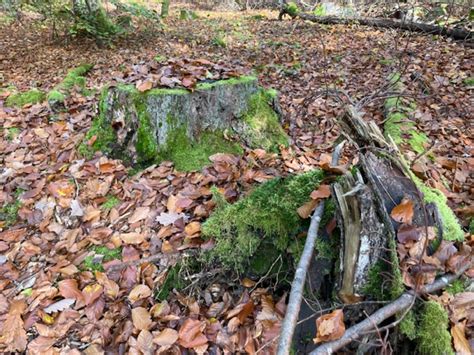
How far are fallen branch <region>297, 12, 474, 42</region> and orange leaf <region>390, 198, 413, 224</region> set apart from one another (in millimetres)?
6063

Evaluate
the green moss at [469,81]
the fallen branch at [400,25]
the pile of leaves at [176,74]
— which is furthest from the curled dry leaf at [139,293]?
the fallen branch at [400,25]

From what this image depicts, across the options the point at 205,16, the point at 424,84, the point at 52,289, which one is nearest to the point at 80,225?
the point at 52,289

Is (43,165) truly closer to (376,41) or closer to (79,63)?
(79,63)

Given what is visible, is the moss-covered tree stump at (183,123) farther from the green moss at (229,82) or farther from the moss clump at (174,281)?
the moss clump at (174,281)

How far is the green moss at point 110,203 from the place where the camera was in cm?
320

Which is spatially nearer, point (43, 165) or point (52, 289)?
point (52, 289)

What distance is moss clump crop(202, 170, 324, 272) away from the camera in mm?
2398

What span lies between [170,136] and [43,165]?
154 cm

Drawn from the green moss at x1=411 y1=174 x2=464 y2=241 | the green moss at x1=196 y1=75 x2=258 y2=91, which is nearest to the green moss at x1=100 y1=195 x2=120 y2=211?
the green moss at x1=196 y1=75 x2=258 y2=91

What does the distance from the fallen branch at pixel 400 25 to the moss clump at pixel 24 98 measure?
6.69 m

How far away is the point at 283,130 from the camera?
418cm

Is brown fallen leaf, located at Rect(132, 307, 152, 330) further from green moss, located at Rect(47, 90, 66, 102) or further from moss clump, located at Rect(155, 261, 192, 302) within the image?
green moss, located at Rect(47, 90, 66, 102)

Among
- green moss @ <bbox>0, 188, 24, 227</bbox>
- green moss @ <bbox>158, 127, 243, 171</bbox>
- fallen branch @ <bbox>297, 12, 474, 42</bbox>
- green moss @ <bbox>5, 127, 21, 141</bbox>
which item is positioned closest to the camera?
green moss @ <bbox>0, 188, 24, 227</bbox>

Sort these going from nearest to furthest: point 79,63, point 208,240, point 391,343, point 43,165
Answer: point 391,343 < point 208,240 < point 43,165 < point 79,63
